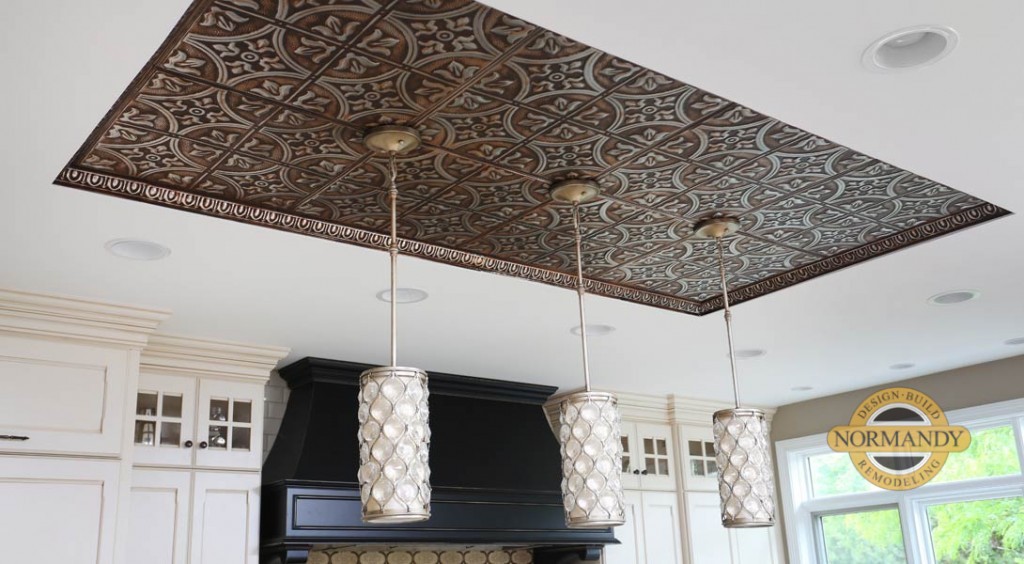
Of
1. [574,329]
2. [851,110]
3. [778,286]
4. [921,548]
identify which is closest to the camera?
[851,110]

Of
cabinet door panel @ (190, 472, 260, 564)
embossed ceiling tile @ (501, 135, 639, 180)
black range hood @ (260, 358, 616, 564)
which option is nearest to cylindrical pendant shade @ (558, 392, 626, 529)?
embossed ceiling tile @ (501, 135, 639, 180)

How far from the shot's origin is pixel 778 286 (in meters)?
3.90

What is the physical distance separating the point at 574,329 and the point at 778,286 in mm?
933

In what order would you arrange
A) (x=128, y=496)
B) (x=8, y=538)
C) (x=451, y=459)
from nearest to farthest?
(x=8, y=538) → (x=128, y=496) → (x=451, y=459)

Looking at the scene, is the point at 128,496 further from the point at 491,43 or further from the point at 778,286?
the point at 778,286

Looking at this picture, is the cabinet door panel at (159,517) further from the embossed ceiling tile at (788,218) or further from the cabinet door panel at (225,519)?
the embossed ceiling tile at (788,218)

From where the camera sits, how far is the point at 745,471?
2914mm

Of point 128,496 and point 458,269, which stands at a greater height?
point 458,269

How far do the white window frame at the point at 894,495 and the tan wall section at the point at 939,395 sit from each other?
0.18ft

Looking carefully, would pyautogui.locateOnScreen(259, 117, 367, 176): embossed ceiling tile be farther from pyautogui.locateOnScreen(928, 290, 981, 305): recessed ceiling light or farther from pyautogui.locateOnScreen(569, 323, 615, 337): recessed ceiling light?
pyautogui.locateOnScreen(928, 290, 981, 305): recessed ceiling light

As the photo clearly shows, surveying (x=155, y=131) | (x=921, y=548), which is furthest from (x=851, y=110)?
(x=921, y=548)

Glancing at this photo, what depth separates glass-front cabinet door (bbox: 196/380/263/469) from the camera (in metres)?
4.14

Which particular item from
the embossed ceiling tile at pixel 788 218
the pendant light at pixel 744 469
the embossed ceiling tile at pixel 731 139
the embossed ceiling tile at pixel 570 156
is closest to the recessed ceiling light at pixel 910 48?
the embossed ceiling tile at pixel 731 139

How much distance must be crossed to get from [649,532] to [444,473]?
5.28 feet
